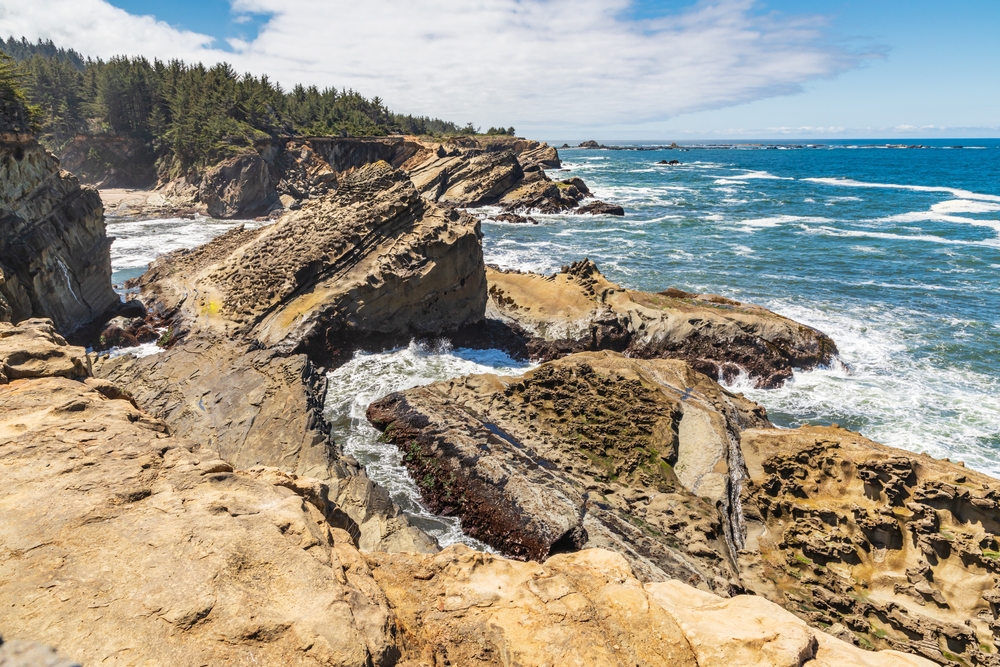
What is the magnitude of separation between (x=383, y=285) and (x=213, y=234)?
28157 mm

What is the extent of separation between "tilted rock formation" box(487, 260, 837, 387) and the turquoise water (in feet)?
3.05

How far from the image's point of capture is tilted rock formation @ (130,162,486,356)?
56.4 feet

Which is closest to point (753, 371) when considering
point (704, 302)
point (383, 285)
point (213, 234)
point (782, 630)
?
point (704, 302)

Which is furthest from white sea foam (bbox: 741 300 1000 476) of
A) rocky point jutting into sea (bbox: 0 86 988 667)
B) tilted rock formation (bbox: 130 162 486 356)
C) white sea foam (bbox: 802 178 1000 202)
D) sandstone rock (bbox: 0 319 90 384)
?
white sea foam (bbox: 802 178 1000 202)

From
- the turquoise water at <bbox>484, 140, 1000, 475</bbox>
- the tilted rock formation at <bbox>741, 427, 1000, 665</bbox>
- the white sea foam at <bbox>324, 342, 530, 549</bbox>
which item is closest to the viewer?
the tilted rock formation at <bbox>741, 427, 1000, 665</bbox>

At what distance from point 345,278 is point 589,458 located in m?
10.6

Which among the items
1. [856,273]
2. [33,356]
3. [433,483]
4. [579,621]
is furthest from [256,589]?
[856,273]

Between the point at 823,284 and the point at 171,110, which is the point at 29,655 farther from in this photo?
the point at 171,110

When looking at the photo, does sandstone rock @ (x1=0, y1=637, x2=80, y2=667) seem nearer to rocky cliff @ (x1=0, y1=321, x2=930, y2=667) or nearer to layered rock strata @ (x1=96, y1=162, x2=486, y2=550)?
rocky cliff @ (x1=0, y1=321, x2=930, y2=667)

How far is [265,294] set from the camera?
1758 centimetres

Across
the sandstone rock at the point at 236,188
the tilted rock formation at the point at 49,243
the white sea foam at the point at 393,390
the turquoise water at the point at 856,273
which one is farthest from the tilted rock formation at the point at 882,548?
the sandstone rock at the point at 236,188

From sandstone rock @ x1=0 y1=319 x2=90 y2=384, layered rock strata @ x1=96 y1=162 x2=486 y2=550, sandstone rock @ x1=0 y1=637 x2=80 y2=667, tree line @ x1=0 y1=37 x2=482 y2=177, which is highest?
tree line @ x1=0 y1=37 x2=482 y2=177

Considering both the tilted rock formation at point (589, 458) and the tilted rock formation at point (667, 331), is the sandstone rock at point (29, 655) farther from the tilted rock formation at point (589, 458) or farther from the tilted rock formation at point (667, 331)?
the tilted rock formation at point (667, 331)

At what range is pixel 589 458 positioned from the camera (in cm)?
1146
